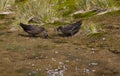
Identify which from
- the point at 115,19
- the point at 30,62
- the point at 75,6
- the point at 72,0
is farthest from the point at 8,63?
the point at 72,0

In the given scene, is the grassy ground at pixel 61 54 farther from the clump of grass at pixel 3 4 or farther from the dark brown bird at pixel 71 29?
the clump of grass at pixel 3 4

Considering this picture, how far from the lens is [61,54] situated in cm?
1444

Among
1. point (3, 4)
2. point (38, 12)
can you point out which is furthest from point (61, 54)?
point (3, 4)

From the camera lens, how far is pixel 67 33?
1733 cm

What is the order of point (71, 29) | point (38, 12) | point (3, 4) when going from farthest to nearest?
point (3, 4) → point (38, 12) → point (71, 29)

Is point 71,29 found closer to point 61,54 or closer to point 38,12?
point 61,54

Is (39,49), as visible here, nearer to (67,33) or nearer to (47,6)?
(67,33)

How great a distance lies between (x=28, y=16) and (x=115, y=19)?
461cm

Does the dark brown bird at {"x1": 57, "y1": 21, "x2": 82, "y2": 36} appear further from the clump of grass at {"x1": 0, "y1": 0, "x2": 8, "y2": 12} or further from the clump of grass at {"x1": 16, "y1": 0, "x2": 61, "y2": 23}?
the clump of grass at {"x1": 0, "y1": 0, "x2": 8, "y2": 12}

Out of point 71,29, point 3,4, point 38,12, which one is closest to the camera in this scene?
point 71,29

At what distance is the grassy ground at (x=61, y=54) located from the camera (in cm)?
1249

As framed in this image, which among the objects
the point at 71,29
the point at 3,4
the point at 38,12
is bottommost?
the point at 71,29

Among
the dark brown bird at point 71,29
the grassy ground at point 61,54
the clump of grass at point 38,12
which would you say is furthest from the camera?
the clump of grass at point 38,12

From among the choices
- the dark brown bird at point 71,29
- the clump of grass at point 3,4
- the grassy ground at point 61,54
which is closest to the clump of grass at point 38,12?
the grassy ground at point 61,54
